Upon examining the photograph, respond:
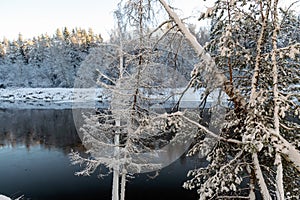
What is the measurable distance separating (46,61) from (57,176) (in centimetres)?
4003

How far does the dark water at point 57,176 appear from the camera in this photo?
9617mm

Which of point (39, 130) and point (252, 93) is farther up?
point (252, 93)

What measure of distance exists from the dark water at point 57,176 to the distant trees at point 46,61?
84.0 ft

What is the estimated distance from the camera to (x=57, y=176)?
35.4 ft

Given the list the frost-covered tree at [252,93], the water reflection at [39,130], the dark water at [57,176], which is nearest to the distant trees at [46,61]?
the water reflection at [39,130]

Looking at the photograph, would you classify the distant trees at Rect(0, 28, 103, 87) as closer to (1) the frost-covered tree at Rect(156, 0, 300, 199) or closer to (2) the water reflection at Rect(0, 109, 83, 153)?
(2) the water reflection at Rect(0, 109, 83, 153)

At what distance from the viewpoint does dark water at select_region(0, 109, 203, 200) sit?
9.62m


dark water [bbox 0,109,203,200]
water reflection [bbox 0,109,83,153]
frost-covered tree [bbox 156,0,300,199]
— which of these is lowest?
dark water [bbox 0,109,203,200]

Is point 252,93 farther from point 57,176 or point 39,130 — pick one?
point 39,130

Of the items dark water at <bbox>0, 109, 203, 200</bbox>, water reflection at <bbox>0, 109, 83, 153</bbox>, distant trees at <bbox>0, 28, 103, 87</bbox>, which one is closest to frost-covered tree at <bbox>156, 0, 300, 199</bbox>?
dark water at <bbox>0, 109, 203, 200</bbox>

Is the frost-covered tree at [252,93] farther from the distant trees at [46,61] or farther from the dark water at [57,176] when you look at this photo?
the distant trees at [46,61]

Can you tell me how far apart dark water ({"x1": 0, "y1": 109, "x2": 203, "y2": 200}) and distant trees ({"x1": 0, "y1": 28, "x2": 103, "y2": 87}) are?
25.6m

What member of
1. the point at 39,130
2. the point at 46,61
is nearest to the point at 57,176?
the point at 39,130

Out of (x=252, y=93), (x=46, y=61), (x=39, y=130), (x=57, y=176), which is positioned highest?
(x=46, y=61)
